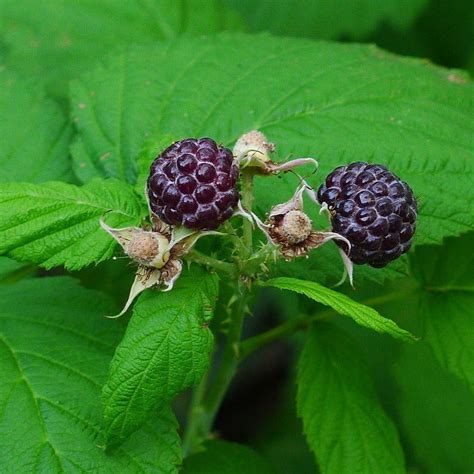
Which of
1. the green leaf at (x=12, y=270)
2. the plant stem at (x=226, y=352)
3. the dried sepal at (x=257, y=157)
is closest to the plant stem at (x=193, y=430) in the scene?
the plant stem at (x=226, y=352)

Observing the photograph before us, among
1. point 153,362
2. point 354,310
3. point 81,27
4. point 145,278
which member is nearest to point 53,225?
point 145,278

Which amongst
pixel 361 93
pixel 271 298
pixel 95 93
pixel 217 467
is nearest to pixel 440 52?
pixel 271 298

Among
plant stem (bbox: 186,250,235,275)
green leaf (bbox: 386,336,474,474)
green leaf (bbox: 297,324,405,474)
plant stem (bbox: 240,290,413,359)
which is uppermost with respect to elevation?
plant stem (bbox: 186,250,235,275)

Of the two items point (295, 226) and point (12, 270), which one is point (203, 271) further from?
point (12, 270)

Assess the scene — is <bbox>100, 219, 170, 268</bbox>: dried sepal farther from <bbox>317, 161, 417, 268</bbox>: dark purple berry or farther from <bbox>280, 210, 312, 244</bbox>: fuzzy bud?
<bbox>317, 161, 417, 268</bbox>: dark purple berry

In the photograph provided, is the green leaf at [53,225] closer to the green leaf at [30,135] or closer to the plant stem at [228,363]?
the plant stem at [228,363]

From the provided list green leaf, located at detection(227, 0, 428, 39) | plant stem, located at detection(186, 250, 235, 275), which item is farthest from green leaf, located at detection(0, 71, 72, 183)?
green leaf, located at detection(227, 0, 428, 39)
